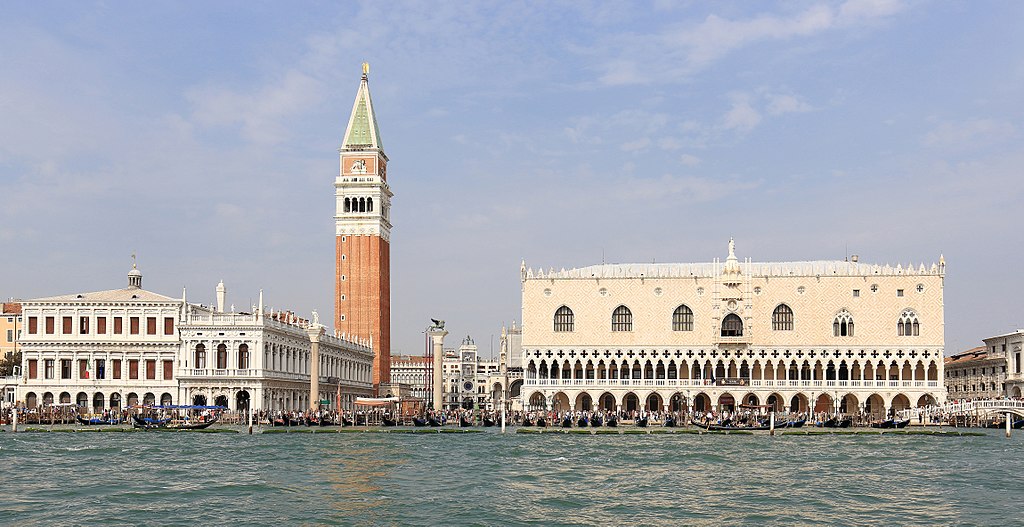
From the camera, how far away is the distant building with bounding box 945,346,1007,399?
8381 centimetres

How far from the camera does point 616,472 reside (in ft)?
118

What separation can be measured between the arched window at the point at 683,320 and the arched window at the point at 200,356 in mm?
27598

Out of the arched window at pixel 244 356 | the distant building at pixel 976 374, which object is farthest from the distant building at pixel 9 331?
the distant building at pixel 976 374

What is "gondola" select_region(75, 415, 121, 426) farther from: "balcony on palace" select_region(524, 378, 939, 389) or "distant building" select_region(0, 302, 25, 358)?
"distant building" select_region(0, 302, 25, 358)

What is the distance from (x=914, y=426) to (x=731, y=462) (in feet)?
98.2

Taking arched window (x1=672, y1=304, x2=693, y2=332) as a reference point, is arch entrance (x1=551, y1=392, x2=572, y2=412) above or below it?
below

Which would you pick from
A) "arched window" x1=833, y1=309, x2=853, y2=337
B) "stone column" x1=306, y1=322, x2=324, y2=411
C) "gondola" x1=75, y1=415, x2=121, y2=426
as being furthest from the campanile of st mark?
"arched window" x1=833, y1=309, x2=853, y2=337

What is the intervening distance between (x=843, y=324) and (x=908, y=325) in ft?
12.2

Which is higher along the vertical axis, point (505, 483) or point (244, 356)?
point (244, 356)

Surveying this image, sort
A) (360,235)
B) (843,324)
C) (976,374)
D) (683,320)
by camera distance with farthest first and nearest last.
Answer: (360,235) < (976,374) < (683,320) < (843,324)

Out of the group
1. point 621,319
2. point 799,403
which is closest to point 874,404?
point 799,403

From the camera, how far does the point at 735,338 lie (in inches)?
2825

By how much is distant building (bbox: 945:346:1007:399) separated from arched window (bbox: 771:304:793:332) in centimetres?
1920

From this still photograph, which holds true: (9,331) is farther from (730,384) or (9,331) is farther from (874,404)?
(874,404)
